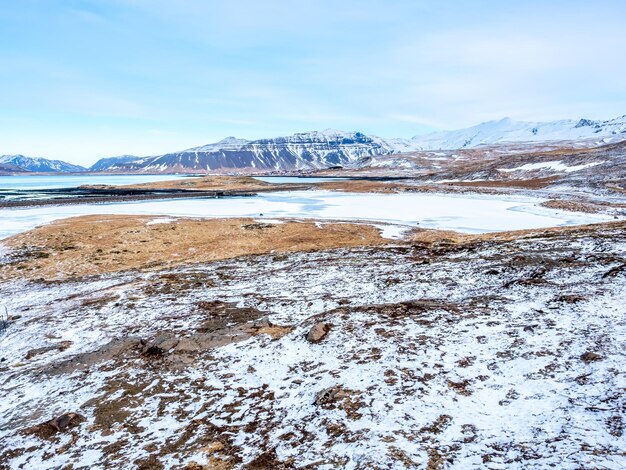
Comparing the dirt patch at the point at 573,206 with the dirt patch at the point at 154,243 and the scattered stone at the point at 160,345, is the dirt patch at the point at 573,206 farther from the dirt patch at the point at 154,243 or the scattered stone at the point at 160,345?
the scattered stone at the point at 160,345

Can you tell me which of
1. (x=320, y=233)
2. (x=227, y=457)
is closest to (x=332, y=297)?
(x=227, y=457)

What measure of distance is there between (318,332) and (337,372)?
9.20 ft

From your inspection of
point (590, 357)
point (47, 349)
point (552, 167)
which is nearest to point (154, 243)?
point (47, 349)

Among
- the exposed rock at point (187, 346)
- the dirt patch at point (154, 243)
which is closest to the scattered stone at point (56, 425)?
the exposed rock at point (187, 346)

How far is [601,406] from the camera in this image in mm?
8930

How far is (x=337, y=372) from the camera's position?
476 inches

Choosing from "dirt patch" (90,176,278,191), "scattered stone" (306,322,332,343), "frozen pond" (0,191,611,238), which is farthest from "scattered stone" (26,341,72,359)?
"dirt patch" (90,176,278,191)

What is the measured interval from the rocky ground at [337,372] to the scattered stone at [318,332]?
0.25 feet

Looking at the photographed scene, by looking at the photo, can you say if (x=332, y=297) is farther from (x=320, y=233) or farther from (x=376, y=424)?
(x=320, y=233)

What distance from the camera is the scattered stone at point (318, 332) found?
47.5ft

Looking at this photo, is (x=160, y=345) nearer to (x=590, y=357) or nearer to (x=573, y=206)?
(x=590, y=357)

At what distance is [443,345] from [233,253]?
27.7 meters

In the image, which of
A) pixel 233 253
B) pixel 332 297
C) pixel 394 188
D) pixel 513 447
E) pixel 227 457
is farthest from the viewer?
pixel 394 188

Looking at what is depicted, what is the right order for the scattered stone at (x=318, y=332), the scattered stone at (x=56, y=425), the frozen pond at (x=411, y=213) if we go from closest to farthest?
the scattered stone at (x=56, y=425) < the scattered stone at (x=318, y=332) < the frozen pond at (x=411, y=213)
